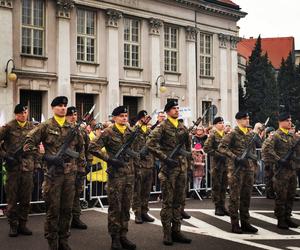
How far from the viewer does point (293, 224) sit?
10.5 m

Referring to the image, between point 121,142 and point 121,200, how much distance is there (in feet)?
3.14

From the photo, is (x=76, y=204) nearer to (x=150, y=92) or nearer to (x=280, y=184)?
(x=280, y=184)

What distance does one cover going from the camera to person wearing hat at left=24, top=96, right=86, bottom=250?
7.67 m

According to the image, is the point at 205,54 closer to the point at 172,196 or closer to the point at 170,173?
the point at 170,173

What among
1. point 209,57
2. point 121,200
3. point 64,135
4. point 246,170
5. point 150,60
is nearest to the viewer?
point 64,135

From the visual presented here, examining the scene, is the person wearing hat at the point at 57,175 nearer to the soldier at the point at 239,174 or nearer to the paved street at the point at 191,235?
the paved street at the point at 191,235

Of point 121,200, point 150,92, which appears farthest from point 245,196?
point 150,92

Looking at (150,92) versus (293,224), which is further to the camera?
(150,92)

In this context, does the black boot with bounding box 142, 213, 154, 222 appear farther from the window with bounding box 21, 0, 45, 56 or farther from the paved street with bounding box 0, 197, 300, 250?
the window with bounding box 21, 0, 45, 56

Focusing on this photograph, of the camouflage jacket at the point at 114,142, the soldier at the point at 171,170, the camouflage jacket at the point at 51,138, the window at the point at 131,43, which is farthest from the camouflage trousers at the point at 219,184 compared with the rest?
the window at the point at 131,43

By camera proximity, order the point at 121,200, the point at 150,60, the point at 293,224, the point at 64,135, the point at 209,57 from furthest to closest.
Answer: the point at 209,57 < the point at 150,60 < the point at 293,224 < the point at 121,200 < the point at 64,135

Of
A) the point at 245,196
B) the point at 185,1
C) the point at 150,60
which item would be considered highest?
the point at 185,1

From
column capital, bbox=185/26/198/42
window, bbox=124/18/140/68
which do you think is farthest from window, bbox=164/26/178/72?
window, bbox=124/18/140/68

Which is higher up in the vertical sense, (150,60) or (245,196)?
(150,60)
